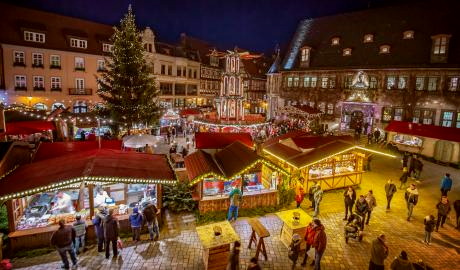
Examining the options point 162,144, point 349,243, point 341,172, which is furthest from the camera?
point 162,144

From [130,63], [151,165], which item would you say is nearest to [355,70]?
[130,63]

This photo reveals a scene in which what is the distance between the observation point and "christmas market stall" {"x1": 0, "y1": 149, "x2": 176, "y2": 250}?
31.9 feet

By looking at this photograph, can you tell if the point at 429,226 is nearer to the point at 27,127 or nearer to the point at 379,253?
the point at 379,253

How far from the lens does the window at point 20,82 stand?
29.5m

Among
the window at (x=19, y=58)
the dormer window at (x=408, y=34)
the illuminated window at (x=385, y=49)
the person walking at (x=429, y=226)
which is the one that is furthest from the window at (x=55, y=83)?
the dormer window at (x=408, y=34)

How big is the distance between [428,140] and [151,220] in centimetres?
2350

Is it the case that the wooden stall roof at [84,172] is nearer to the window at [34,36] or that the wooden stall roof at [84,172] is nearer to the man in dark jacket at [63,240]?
the man in dark jacket at [63,240]

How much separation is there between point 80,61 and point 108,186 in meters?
27.2

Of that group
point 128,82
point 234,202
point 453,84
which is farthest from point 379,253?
point 453,84

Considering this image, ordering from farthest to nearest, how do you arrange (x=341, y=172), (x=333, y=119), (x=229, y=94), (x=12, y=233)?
1. (x=333, y=119)
2. (x=229, y=94)
3. (x=341, y=172)
4. (x=12, y=233)

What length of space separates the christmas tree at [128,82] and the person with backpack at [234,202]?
12.3m

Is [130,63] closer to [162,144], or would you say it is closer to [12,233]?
[162,144]

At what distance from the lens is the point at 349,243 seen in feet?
36.4

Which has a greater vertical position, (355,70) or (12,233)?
(355,70)
